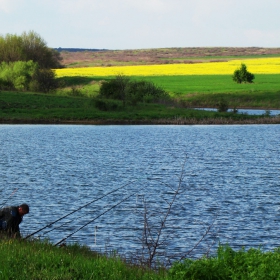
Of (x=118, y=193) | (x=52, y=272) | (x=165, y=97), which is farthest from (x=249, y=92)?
(x=52, y=272)

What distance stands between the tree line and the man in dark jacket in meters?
102

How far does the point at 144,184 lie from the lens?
121 ft

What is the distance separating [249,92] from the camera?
372 ft

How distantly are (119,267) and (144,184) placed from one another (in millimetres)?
24320

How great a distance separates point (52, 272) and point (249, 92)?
10385 cm

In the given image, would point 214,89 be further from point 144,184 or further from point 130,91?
point 144,184

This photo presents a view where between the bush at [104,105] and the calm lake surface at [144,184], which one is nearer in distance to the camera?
the calm lake surface at [144,184]

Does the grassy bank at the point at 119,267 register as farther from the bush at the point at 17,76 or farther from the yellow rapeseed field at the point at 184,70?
the yellow rapeseed field at the point at 184,70

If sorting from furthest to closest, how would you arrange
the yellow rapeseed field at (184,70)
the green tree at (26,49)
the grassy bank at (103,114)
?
the yellow rapeseed field at (184,70) → the green tree at (26,49) → the grassy bank at (103,114)

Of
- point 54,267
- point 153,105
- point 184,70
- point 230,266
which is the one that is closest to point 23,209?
point 54,267

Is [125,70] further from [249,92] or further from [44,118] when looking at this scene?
[44,118]

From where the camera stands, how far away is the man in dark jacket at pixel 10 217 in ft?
52.9

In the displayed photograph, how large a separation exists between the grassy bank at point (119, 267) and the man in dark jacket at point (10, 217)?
1600 millimetres

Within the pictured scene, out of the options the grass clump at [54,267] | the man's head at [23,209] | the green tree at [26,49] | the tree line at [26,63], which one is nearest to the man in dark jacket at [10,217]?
the man's head at [23,209]
